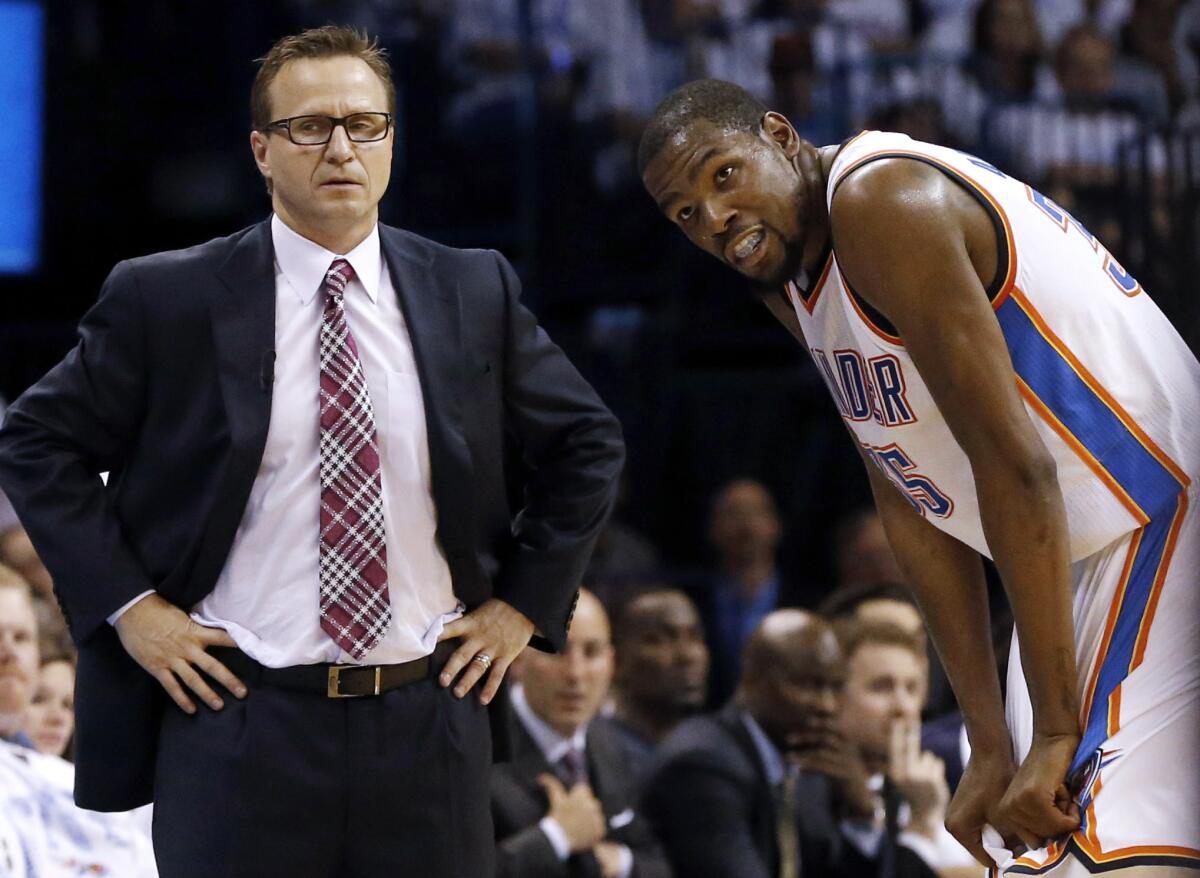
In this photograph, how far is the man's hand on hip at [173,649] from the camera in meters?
2.65

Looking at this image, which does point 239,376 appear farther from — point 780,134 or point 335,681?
point 780,134

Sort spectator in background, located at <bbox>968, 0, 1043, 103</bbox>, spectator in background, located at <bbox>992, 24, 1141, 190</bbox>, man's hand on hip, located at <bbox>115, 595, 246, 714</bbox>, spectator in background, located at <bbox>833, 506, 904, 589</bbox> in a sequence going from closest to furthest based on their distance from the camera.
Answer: man's hand on hip, located at <bbox>115, 595, 246, 714</bbox>, spectator in background, located at <bbox>833, 506, 904, 589</bbox>, spectator in background, located at <bbox>992, 24, 1141, 190</bbox>, spectator in background, located at <bbox>968, 0, 1043, 103</bbox>

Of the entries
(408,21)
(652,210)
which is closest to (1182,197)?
(652,210)

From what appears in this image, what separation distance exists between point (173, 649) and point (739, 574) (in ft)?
15.2

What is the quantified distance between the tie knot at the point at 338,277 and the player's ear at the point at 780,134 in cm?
69

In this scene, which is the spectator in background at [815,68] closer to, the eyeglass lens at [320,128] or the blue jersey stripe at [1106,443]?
the eyeglass lens at [320,128]

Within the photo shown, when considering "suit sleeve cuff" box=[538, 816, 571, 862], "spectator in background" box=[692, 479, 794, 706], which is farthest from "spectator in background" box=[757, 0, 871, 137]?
"suit sleeve cuff" box=[538, 816, 571, 862]

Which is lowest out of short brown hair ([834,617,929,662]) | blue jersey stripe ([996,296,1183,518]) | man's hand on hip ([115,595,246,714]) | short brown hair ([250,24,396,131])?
short brown hair ([834,617,929,662])

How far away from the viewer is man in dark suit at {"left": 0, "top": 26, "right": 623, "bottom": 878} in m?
2.65

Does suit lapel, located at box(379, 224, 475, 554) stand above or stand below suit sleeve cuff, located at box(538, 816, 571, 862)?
above

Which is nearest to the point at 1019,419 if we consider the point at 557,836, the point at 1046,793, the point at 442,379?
the point at 1046,793

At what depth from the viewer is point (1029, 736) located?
2668 millimetres

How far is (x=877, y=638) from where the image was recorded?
205 inches

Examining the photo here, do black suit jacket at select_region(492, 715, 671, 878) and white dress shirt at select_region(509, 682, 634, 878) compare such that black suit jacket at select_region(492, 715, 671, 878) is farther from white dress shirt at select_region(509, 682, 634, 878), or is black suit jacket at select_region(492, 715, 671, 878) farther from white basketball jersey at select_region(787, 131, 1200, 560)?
white basketball jersey at select_region(787, 131, 1200, 560)
